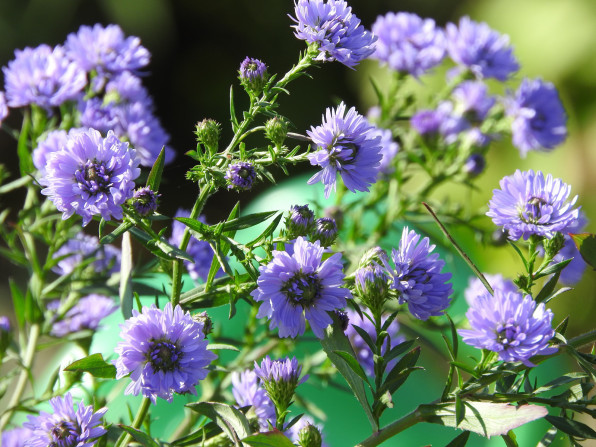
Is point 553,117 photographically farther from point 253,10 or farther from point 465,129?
point 253,10

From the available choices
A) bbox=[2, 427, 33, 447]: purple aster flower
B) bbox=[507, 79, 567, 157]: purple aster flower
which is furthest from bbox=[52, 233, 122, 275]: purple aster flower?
bbox=[507, 79, 567, 157]: purple aster flower

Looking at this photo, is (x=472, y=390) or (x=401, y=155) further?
(x=401, y=155)

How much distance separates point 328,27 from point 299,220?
0.39 feet

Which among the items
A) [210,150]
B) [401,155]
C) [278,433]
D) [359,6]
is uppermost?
[359,6]

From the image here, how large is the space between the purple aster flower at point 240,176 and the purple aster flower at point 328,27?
0.29 feet

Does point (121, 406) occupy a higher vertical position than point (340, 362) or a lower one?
higher

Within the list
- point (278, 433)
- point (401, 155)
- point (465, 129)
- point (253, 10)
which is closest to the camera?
point (278, 433)

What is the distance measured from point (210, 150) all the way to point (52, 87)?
11.1 inches

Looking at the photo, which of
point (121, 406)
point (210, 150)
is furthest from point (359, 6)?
point (210, 150)

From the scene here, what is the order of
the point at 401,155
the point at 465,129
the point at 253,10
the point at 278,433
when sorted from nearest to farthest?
the point at 278,433 → the point at 401,155 → the point at 465,129 → the point at 253,10

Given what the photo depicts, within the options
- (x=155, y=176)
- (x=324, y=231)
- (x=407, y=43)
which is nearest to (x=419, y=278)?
(x=324, y=231)

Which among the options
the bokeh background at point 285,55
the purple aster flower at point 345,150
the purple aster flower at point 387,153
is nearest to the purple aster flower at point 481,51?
the purple aster flower at point 387,153

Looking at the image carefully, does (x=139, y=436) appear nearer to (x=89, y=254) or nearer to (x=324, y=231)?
(x=324, y=231)

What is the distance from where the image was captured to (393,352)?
431 mm
